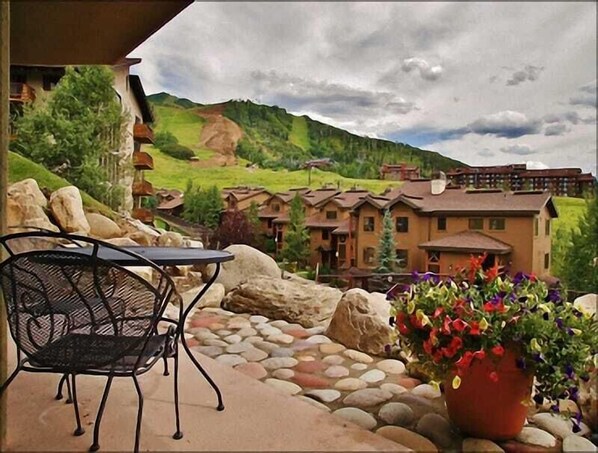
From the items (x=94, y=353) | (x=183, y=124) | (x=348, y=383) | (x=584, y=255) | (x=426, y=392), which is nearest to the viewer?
(x=94, y=353)

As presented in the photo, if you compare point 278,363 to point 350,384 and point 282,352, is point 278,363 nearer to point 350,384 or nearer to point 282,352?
point 282,352

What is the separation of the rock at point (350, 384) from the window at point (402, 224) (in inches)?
62.1

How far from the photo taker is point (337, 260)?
3895 mm

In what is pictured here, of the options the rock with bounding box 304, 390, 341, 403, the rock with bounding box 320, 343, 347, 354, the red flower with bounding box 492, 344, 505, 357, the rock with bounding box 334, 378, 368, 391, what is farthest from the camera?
the rock with bounding box 320, 343, 347, 354

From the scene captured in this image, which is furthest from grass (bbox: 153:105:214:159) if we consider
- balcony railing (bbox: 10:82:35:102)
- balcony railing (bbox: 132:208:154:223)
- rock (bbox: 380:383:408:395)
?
rock (bbox: 380:383:408:395)

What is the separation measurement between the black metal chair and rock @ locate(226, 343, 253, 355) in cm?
118

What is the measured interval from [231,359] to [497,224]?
6.60 feet

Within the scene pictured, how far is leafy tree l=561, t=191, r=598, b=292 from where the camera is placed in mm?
2787

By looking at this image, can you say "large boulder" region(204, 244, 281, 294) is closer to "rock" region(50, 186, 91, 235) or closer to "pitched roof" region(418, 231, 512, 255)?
"rock" region(50, 186, 91, 235)

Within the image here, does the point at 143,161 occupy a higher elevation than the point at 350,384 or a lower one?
higher

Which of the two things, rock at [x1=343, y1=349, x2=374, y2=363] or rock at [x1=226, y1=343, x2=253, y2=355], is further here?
rock at [x1=226, y1=343, x2=253, y2=355]

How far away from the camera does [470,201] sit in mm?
3287

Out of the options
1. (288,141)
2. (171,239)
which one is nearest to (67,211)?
(171,239)

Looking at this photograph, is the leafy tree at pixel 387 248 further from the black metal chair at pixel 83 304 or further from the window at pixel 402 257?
the black metal chair at pixel 83 304
